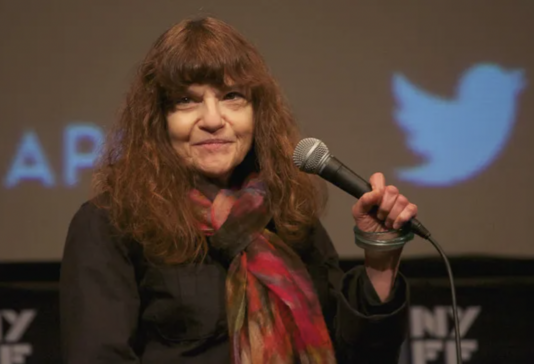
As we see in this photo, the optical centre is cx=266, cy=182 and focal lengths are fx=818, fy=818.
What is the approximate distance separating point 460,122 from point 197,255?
120 centimetres

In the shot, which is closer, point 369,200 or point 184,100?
point 369,200

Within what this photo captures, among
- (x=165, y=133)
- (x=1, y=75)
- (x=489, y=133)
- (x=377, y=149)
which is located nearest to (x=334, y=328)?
(x=165, y=133)

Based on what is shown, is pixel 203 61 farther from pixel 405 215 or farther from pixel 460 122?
pixel 460 122

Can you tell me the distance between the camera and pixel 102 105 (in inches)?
92.4

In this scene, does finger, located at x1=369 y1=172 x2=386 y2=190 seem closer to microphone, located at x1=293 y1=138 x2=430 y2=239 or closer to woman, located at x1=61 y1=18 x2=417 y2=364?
microphone, located at x1=293 y1=138 x2=430 y2=239

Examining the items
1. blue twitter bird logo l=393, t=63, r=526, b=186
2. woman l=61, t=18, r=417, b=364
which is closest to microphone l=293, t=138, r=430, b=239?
woman l=61, t=18, r=417, b=364

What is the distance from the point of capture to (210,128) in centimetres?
147

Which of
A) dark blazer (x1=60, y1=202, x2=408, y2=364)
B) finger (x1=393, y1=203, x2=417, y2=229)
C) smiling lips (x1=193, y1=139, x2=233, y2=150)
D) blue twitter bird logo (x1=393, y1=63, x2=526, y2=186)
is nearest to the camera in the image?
finger (x1=393, y1=203, x2=417, y2=229)

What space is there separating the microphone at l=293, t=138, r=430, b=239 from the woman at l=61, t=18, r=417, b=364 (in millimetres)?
223

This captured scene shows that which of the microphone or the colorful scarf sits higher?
the microphone

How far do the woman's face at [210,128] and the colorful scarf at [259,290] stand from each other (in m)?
0.07

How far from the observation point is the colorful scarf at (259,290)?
1.47 metres

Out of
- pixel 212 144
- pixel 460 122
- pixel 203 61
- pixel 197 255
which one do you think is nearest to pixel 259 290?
pixel 197 255

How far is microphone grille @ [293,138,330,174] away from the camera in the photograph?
4.16 feet
